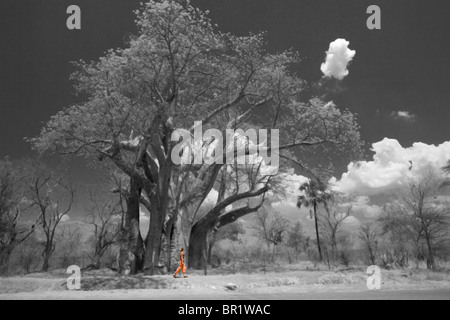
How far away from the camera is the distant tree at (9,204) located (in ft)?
88.5

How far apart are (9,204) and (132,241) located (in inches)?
581

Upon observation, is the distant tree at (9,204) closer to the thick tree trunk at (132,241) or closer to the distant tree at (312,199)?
the thick tree trunk at (132,241)

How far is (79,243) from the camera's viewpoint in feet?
162

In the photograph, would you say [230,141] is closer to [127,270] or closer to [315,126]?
[315,126]

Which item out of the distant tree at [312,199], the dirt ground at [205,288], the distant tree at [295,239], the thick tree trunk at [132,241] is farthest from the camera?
the distant tree at [295,239]

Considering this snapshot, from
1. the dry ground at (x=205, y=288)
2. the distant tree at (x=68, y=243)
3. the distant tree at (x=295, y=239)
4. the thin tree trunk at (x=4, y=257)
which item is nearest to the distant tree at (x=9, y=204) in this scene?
the thin tree trunk at (x=4, y=257)

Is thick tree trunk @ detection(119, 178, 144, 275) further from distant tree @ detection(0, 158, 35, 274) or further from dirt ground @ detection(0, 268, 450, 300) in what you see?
distant tree @ detection(0, 158, 35, 274)

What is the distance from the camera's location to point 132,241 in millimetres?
19375

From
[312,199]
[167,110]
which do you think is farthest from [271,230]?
[167,110]

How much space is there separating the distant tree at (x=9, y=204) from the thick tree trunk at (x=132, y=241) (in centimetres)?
1267
